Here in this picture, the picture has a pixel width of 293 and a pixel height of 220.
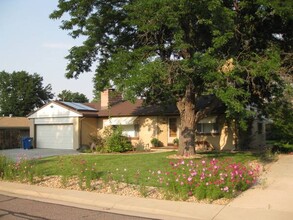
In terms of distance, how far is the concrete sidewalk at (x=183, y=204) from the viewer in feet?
→ 28.6

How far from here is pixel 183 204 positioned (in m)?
9.63

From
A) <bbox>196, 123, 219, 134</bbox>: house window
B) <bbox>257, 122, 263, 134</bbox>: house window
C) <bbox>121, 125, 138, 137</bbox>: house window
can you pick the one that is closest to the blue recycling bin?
<bbox>121, 125, 138, 137</bbox>: house window

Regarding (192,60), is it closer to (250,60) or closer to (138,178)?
(250,60)

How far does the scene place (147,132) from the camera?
96.7 feet

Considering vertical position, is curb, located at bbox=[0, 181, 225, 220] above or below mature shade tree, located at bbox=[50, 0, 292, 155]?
below

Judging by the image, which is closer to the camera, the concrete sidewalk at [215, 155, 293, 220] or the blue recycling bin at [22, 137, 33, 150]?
the concrete sidewalk at [215, 155, 293, 220]

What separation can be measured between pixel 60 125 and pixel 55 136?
1.17 meters

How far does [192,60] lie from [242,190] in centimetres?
629

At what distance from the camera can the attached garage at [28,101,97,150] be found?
31188mm

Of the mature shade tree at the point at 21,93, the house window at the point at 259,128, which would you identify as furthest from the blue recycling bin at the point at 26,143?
the mature shade tree at the point at 21,93

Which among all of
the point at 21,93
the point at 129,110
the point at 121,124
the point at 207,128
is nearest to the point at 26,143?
the point at 121,124

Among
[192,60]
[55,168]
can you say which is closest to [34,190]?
[55,168]

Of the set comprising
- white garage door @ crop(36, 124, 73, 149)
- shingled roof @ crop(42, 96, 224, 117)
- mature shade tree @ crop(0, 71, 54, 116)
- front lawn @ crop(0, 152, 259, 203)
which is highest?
mature shade tree @ crop(0, 71, 54, 116)

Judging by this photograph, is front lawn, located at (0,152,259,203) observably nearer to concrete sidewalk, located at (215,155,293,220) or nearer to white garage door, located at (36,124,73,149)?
concrete sidewalk, located at (215,155,293,220)
